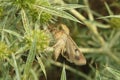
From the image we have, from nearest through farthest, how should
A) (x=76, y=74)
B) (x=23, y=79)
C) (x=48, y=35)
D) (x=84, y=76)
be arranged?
(x=23, y=79) < (x=48, y=35) < (x=84, y=76) < (x=76, y=74)

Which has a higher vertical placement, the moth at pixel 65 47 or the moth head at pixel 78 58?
the moth at pixel 65 47

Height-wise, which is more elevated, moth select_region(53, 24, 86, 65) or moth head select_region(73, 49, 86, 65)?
moth select_region(53, 24, 86, 65)

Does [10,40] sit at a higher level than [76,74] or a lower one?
higher

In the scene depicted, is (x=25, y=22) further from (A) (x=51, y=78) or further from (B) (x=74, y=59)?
(A) (x=51, y=78)

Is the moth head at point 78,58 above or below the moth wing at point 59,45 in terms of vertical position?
Answer: below

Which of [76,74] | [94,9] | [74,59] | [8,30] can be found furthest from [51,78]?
[8,30]

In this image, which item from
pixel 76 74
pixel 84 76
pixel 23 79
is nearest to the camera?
pixel 23 79

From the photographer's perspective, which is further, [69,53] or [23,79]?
[69,53]

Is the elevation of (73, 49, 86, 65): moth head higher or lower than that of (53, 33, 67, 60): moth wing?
lower
